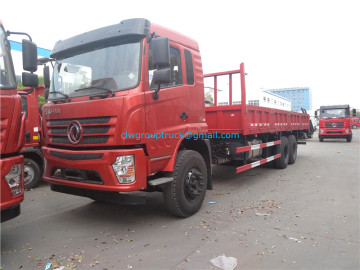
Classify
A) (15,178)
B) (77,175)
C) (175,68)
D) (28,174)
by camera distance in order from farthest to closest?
(28,174), (175,68), (77,175), (15,178)

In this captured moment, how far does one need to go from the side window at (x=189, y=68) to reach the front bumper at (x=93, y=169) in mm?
1596

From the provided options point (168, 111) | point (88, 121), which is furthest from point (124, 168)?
point (168, 111)

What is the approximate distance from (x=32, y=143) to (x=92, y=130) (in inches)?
154

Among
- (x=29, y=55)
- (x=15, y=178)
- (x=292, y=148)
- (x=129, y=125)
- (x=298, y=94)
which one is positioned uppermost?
(x=298, y=94)

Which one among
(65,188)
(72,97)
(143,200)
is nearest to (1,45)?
(72,97)

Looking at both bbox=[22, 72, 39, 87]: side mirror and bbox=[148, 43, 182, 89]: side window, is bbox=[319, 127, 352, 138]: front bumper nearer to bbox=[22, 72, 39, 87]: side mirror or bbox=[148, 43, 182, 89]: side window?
bbox=[148, 43, 182, 89]: side window

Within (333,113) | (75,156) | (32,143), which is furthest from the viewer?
(333,113)

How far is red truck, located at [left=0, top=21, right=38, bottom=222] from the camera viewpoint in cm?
287

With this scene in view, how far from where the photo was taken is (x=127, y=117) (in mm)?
3463

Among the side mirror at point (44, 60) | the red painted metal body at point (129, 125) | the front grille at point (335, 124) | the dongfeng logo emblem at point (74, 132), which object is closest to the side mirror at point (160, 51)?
the red painted metal body at point (129, 125)

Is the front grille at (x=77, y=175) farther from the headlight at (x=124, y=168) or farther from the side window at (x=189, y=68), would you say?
the side window at (x=189, y=68)

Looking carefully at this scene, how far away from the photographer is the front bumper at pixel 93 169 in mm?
3471

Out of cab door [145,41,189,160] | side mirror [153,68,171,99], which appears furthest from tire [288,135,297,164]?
side mirror [153,68,171,99]

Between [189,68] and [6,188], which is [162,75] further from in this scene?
[6,188]
